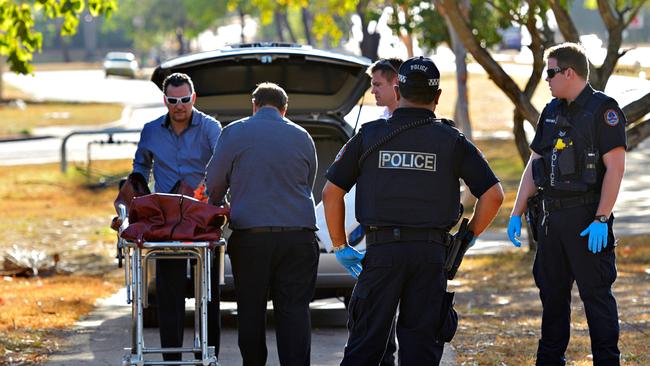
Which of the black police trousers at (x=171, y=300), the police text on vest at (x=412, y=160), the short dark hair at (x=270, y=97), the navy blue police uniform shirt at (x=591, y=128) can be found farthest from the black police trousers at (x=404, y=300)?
the black police trousers at (x=171, y=300)

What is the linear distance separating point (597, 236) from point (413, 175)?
1182mm

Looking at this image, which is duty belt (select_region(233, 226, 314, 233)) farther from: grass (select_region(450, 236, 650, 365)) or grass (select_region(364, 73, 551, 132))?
grass (select_region(364, 73, 551, 132))

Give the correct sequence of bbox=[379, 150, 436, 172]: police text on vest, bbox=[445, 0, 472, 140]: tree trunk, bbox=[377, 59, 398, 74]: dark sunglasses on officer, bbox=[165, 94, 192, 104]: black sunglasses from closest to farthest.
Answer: bbox=[379, 150, 436, 172]: police text on vest < bbox=[377, 59, 398, 74]: dark sunglasses on officer < bbox=[165, 94, 192, 104]: black sunglasses < bbox=[445, 0, 472, 140]: tree trunk

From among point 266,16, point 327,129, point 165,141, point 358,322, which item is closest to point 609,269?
point 358,322

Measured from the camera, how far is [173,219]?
691 centimetres

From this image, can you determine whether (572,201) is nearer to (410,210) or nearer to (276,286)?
(410,210)

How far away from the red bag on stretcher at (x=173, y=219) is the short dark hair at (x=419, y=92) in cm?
145

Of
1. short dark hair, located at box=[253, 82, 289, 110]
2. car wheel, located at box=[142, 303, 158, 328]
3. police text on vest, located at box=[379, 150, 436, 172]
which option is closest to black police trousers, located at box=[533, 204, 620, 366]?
police text on vest, located at box=[379, 150, 436, 172]

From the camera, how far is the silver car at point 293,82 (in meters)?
9.56

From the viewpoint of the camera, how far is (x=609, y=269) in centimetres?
671

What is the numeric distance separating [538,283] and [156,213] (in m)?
1.99

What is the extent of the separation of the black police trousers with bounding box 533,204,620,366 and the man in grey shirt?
4.18 feet

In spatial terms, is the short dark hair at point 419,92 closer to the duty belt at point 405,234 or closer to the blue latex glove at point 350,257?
the duty belt at point 405,234

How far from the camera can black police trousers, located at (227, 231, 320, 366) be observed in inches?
281
